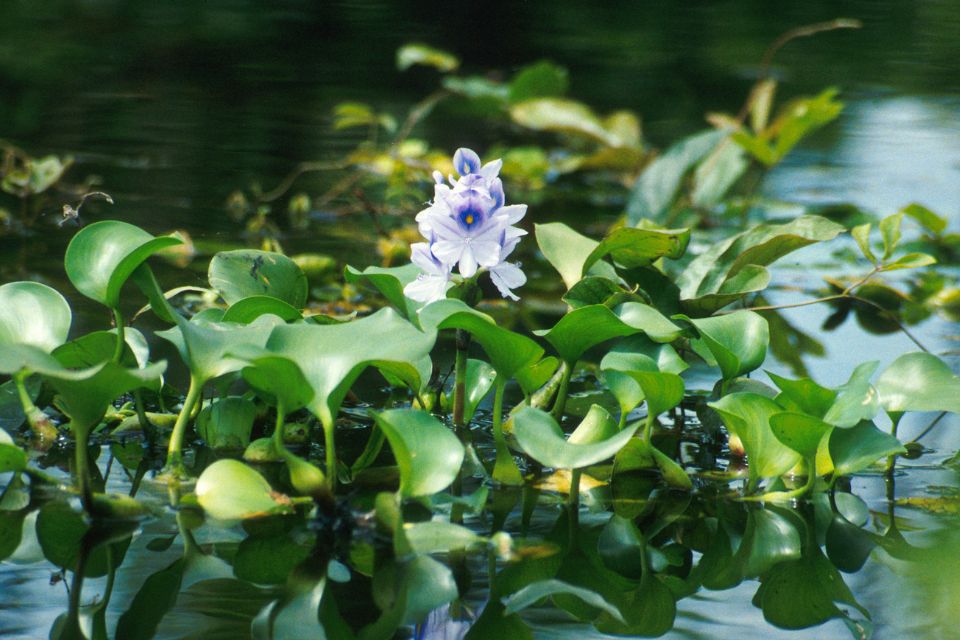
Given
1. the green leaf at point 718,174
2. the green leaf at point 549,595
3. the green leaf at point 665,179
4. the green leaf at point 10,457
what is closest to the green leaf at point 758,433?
the green leaf at point 549,595

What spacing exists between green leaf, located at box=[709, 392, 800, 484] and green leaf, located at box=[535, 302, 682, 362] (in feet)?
0.36

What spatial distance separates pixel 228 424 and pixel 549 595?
43cm

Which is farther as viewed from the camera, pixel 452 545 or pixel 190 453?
pixel 190 453

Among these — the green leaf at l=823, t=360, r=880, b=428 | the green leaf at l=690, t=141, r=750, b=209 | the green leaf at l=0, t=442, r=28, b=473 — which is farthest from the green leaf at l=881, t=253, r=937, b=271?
the green leaf at l=690, t=141, r=750, b=209

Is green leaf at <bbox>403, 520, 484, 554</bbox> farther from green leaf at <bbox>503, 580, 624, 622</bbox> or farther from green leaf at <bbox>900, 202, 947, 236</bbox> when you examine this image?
green leaf at <bbox>900, 202, 947, 236</bbox>

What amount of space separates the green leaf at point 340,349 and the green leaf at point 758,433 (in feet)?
0.88

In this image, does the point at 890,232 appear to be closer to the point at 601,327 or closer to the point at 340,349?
the point at 601,327

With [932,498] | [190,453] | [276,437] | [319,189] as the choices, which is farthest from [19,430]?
[319,189]

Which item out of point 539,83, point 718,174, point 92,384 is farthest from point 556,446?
point 539,83

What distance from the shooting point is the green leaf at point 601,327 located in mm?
1021

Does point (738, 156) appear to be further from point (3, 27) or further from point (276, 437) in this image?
point (3, 27)

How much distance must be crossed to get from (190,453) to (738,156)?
1723mm

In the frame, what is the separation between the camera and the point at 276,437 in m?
0.94

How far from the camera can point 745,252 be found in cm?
129
